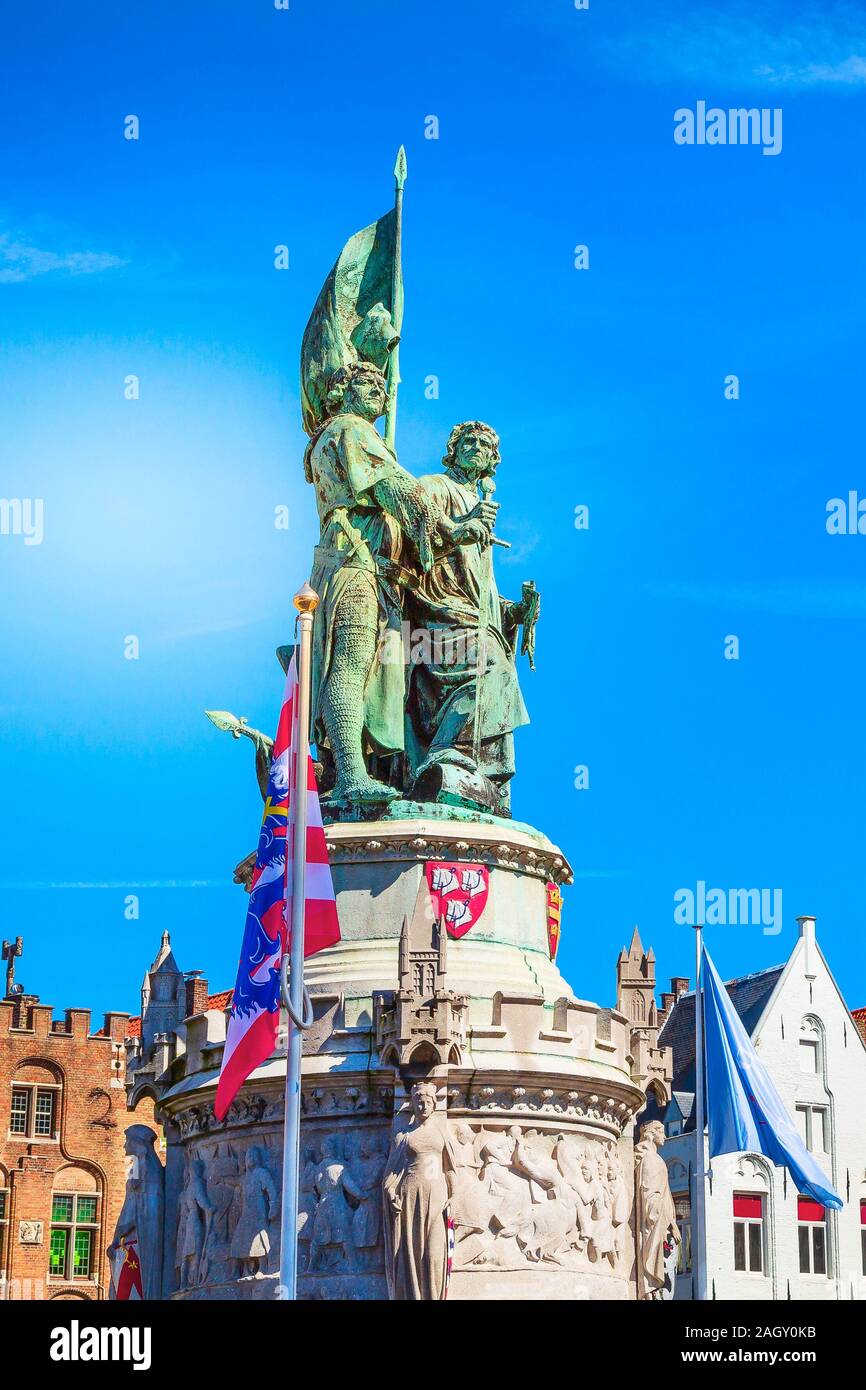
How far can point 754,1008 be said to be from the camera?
59.8 m

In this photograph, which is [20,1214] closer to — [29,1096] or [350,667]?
[29,1096]

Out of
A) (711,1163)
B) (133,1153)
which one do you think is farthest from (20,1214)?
(133,1153)

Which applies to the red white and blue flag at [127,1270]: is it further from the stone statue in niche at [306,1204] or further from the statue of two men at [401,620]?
the statue of two men at [401,620]

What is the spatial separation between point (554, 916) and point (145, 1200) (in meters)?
6.55

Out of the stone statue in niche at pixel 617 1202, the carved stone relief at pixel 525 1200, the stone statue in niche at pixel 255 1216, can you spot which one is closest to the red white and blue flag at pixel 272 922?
the stone statue in niche at pixel 255 1216

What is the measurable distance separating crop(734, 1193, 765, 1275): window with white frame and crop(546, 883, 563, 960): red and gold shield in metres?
29.3

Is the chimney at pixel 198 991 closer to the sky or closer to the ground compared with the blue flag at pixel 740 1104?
closer to the sky

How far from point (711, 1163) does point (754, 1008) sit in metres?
5.30

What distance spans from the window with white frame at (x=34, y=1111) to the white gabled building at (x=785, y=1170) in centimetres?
1746

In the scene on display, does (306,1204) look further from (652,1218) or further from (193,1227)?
(652,1218)

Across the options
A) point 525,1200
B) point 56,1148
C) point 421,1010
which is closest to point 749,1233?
point 56,1148

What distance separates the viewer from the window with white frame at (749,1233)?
5647 cm

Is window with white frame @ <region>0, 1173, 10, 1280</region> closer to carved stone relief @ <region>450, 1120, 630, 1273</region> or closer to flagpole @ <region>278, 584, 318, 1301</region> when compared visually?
carved stone relief @ <region>450, 1120, 630, 1273</region>

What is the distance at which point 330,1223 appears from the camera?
2561 cm
